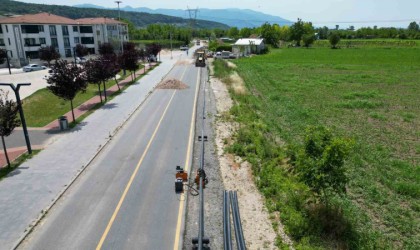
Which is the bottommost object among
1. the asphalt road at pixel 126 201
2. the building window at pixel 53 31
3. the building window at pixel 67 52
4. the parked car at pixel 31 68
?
the asphalt road at pixel 126 201

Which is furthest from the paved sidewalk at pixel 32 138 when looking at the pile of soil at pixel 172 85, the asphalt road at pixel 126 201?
the pile of soil at pixel 172 85

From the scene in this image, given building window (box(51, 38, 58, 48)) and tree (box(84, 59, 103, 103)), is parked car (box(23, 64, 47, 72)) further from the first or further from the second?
tree (box(84, 59, 103, 103))

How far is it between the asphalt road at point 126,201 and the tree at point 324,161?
19.1 feet

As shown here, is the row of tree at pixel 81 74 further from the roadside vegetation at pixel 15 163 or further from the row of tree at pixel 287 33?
the row of tree at pixel 287 33

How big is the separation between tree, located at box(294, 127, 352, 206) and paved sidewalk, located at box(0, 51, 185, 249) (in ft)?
38.8

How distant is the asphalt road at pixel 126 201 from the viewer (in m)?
12.9

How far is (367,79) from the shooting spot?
1903 inches

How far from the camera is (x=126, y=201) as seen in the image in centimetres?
1564

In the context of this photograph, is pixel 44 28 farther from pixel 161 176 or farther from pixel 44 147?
pixel 161 176

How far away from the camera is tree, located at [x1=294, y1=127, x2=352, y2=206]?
13.1 metres

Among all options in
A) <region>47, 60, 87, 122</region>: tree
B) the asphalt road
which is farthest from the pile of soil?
the asphalt road

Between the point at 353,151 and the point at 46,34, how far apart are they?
227 feet

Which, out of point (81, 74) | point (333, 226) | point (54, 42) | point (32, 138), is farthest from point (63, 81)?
point (54, 42)

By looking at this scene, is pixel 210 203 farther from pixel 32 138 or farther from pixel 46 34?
pixel 46 34
